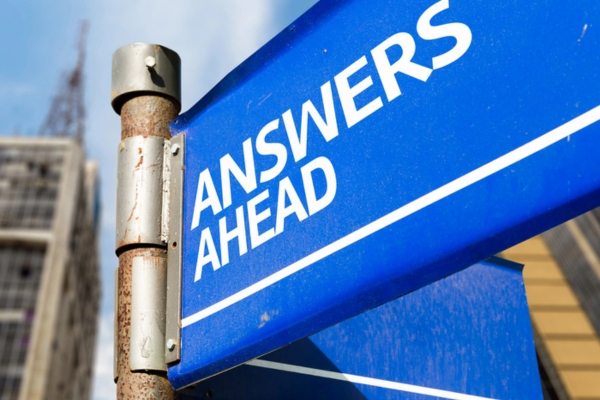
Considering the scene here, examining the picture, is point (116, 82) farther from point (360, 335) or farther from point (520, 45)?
point (520, 45)

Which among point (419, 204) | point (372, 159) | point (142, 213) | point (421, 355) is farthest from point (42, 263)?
point (419, 204)

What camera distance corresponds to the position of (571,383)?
22.4m

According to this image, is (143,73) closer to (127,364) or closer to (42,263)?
(127,364)

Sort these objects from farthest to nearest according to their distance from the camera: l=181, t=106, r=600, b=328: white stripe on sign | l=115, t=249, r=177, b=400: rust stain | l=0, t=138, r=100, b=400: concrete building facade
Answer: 1. l=0, t=138, r=100, b=400: concrete building facade
2. l=115, t=249, r=177, b=400: rust stain
3. l=181, t=106, r=600, b=328: white stripe on sign

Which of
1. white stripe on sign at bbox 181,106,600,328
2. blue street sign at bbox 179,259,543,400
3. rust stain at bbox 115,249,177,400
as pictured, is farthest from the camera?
blue street sign at bbox 179,259,543,400

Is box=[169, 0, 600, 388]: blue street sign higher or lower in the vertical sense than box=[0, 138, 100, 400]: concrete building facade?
lower

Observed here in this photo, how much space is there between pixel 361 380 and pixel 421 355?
9.0 inches

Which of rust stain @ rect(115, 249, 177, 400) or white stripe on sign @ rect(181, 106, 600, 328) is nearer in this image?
white stripe on sign @ rect(181, 106, 600, 328)

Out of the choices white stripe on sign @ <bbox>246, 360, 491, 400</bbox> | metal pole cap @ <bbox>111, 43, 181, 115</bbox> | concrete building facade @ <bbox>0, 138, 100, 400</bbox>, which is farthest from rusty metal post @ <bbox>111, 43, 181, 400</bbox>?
concrete building facade @ <bbox>0, 138, 100, 400</bbox>

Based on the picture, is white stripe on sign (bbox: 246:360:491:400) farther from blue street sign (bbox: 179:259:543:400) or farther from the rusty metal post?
the rusty metal post

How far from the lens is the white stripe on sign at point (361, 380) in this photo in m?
1.84

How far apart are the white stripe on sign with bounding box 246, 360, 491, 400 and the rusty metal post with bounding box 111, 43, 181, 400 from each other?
0.99ft

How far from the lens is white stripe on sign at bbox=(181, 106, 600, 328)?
108cm

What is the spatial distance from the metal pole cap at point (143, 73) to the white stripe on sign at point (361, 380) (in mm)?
694
